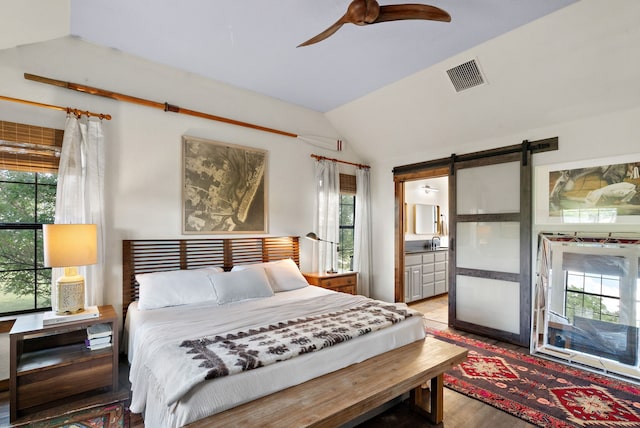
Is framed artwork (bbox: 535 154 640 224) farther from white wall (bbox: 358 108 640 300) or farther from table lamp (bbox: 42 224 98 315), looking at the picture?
table lamp (bbox: 42 224 98 315)

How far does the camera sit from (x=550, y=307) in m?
3.42

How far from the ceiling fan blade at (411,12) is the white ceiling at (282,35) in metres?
0.53

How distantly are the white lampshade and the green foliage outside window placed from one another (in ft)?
1.71

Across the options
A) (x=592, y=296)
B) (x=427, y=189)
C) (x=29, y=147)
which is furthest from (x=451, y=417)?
(x=427, y=189)

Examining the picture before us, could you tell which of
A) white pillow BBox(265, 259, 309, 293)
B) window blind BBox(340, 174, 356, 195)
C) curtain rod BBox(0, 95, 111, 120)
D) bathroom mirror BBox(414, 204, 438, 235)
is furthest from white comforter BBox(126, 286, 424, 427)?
bathroom mirror BBox(414, 204, 438, 235)

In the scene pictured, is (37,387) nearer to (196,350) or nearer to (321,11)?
(196,350)

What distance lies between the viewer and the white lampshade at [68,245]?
2455 mm

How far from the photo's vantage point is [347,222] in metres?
5.32

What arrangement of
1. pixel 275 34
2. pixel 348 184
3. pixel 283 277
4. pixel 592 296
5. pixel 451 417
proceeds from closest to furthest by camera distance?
1. pixel 451 417
2. pixel 275 34
3. pixel 592 296
4. pixel 283 277
5. pixel 348 184

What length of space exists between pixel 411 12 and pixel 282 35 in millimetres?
1322

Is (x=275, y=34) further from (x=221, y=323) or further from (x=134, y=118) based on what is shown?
(x=221, y=323)

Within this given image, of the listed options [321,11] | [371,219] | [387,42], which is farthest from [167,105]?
[371,219]

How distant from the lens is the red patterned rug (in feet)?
7.47

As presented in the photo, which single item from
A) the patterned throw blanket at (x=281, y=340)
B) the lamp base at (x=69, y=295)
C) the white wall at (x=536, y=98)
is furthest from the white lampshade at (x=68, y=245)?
the white wall at (x=536, y=98)
